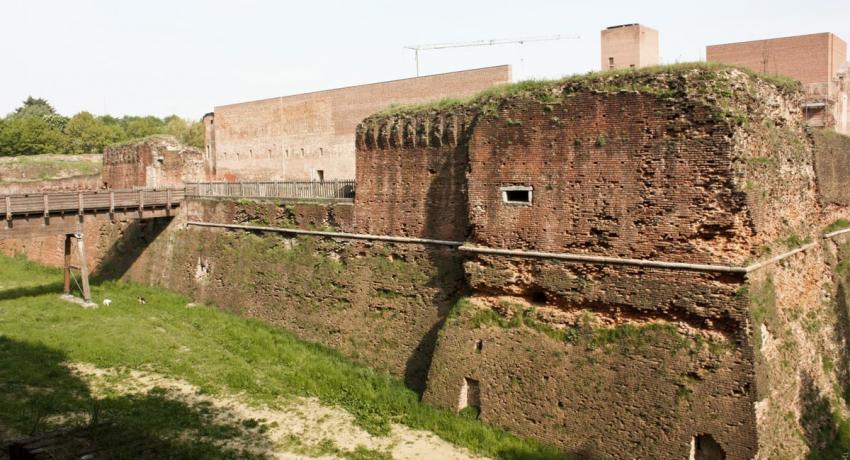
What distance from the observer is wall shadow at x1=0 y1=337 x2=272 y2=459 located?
33.4 feet

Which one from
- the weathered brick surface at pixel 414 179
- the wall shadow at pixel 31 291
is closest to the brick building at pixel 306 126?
the weathered brick surface at pixel 414 179

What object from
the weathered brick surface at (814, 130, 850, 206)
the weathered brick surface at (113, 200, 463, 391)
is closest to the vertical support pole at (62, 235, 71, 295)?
the weathered brick surface at (113, 200, 463, 391)

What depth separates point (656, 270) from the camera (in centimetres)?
984

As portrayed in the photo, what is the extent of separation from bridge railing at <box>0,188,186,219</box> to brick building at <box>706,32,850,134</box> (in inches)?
697

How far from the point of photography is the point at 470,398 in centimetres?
1166

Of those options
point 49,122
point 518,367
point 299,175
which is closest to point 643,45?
point 518,367

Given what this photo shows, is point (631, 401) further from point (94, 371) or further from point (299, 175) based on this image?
point (299, 175)

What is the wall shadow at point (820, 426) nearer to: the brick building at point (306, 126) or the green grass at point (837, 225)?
the green grass at point (837, 225)

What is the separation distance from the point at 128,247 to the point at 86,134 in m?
44.5

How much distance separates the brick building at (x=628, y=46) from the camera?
1534 cm

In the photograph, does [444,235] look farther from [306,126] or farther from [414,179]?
[306,126]

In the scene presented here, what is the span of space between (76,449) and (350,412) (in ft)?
20.3

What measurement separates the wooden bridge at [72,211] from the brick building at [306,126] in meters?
9.93

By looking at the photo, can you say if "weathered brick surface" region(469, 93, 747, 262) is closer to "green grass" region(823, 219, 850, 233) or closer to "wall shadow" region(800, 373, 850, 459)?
"wall shadow" region(800, 373, 850, 459)
